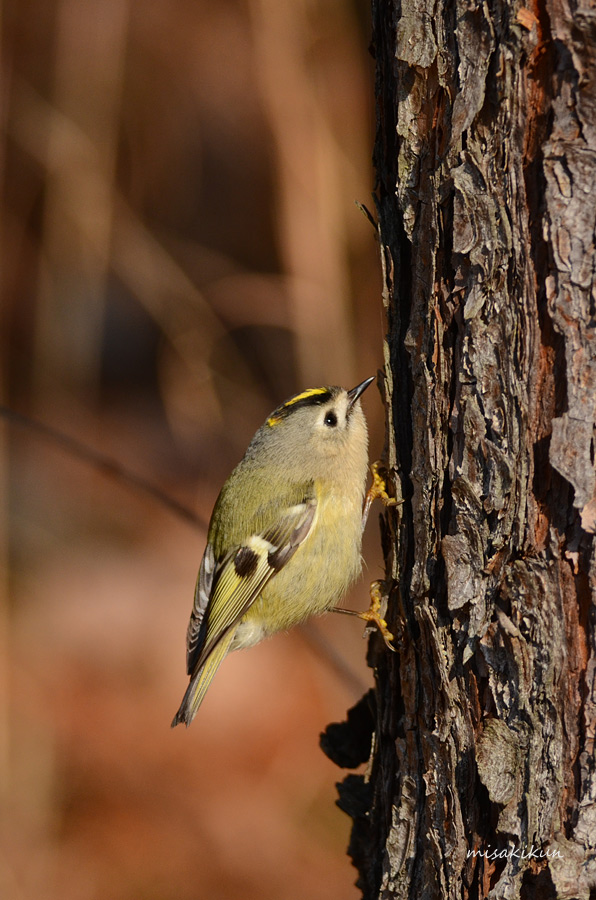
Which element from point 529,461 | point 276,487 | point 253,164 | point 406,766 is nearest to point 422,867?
point 406,766

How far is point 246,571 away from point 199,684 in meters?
0.28

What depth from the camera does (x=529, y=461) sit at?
110 centimetres

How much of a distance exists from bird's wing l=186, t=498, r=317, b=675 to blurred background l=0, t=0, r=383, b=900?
18cm

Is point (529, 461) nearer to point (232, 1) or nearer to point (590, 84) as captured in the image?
point (590, 84)

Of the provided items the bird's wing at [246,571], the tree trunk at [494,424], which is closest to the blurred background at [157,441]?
the bird's wing at [246,571]

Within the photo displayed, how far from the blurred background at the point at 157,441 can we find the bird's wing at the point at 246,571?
0.18 m

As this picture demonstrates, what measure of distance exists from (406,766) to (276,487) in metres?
0.84

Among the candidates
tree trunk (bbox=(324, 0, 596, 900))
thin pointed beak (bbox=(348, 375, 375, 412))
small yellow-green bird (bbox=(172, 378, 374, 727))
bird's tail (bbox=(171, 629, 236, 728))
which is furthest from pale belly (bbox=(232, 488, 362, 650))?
tree trunk (bbox=(324, 0, 596, 900))

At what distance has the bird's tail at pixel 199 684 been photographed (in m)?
1.88

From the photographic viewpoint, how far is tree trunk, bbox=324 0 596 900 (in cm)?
102

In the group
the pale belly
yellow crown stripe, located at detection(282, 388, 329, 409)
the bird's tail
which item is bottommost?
the bird's tail

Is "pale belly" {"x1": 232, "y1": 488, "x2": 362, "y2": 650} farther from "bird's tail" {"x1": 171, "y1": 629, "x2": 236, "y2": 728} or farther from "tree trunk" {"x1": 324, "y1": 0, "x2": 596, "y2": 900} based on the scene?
"tree trunk" {"x1": 324, "y1": 0, "x2": 596, "y2": 900}

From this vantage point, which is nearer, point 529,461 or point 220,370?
point 529,461

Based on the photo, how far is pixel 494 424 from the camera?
3.68 feet
